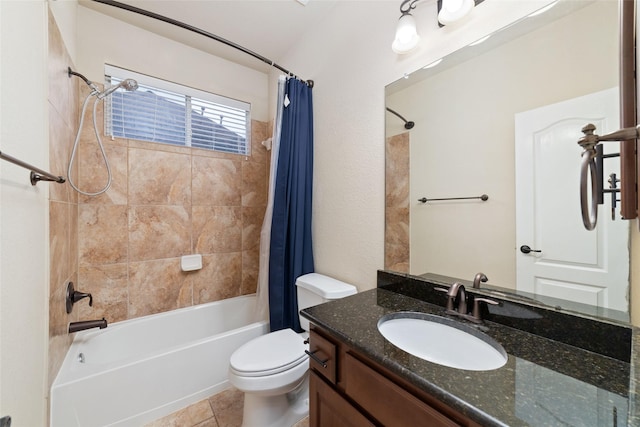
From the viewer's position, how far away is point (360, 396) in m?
0.75

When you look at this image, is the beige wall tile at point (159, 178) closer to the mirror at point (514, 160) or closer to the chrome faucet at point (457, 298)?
the mirror at point (514, 160)

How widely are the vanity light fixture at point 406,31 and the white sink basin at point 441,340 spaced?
123 cm

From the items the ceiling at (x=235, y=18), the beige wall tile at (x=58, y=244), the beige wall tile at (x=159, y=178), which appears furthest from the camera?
the beige wall tile at (x=159, y=178)

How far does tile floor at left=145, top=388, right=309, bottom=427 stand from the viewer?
4.66ft

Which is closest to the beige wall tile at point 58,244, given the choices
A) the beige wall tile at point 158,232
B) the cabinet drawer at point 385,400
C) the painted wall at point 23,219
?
the painted wall at point 23,219

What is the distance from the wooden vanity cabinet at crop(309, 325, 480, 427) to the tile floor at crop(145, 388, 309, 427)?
2.45 feet

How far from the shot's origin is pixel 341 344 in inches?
32.6

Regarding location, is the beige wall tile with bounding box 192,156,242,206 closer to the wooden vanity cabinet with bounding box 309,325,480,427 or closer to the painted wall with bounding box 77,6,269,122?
the painted wall with bounding box 77,6,269,122

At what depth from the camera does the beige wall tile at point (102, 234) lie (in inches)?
67.5

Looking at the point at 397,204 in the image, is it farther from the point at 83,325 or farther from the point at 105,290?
the point at 105,290

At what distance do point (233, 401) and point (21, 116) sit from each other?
1.80 m

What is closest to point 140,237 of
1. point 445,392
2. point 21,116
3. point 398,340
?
point 21,116

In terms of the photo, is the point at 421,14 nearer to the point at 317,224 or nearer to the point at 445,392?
the point at 317,224

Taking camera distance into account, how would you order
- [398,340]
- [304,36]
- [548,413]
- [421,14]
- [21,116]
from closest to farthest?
[548,413], [21,116], [398,340], [421,14], [304,36]
